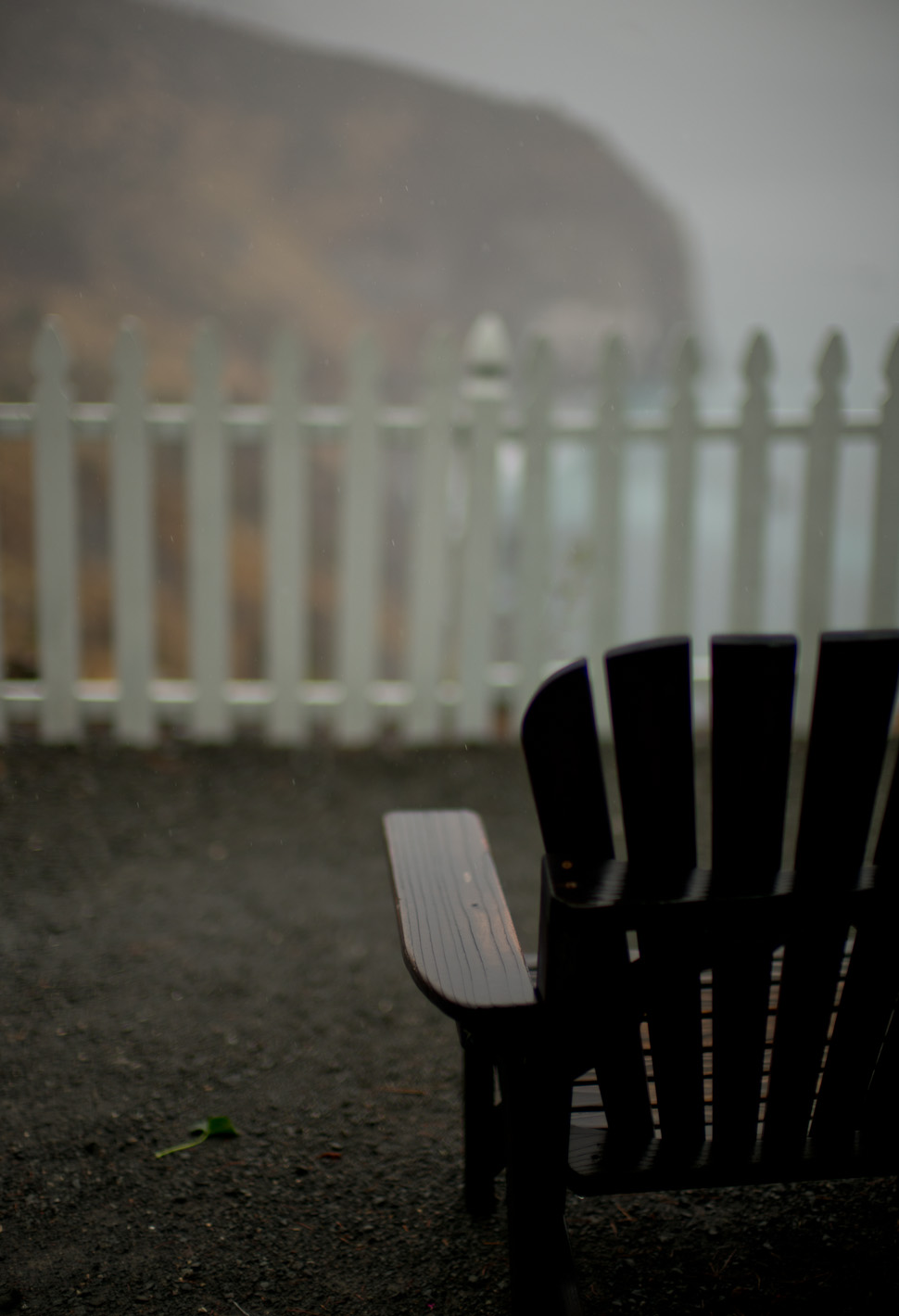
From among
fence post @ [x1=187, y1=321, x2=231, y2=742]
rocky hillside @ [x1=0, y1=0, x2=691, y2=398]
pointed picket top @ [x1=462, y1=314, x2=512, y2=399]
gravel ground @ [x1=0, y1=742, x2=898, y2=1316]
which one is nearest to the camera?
gravel ground @ [x1=0, y1=742, x2=898, y2=1316]

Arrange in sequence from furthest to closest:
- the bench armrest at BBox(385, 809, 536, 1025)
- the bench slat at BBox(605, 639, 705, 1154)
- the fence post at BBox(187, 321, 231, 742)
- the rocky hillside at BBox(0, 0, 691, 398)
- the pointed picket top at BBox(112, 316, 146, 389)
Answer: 1. the rocky hillside at BBox(0, 0, 691, 398)
2. the fence post at BBox(187, 321, 231, 742)
3. the pointed picket top at BBox(112, 316, 146, 389)
4. the bench armrest at BBox(385, 809, 536, 1025)
5. the bench slat at BBox(605, 639, 705, 1154)

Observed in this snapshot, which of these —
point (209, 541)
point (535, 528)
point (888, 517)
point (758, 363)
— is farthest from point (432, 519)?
point (888, 517)

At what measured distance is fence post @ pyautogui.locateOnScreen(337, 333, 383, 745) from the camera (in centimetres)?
413

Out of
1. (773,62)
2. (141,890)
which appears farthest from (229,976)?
(773,62)

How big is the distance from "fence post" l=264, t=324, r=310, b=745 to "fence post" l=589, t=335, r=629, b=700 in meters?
1.18

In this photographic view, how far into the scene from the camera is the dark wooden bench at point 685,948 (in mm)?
1099

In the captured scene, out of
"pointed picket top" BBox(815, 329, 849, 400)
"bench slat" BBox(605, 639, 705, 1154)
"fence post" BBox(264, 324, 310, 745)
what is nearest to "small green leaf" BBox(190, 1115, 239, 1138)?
"bench slat" BBox(605, 639, 705, 1154)

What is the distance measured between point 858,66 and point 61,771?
715 cm

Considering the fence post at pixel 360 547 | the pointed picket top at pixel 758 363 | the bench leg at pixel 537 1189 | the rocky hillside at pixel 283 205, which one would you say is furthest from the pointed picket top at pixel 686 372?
the rocky hillside at pixel 283 205

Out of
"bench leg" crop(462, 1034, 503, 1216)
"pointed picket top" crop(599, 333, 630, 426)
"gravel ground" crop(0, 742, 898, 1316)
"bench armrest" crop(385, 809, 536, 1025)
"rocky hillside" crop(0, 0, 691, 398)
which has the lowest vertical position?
"gravel ground" crop(0, 742, 898, 1316)

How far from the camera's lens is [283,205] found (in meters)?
8.49

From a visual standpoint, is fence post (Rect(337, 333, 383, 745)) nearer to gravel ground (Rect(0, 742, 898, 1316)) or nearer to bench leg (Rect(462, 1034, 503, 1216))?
gravel ground (Rect(0, 742, 898, 1316))

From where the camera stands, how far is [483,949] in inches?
50.8

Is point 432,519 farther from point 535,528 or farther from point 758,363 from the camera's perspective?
point 758,363
